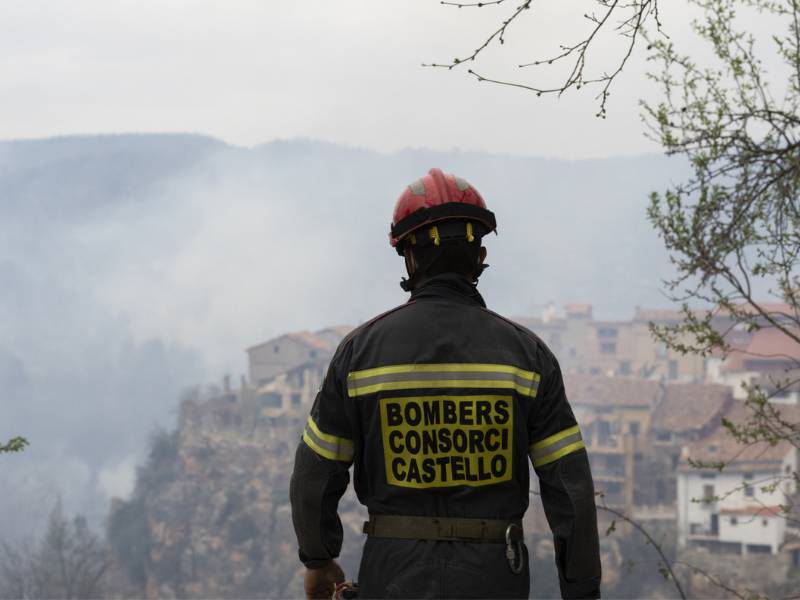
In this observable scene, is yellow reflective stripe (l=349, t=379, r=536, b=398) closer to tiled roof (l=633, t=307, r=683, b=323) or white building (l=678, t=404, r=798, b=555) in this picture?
white building (l=678, t=404, r=798, b=555)

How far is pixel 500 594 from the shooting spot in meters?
2.78

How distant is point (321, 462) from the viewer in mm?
2883

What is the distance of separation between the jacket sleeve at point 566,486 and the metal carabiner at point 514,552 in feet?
0.34

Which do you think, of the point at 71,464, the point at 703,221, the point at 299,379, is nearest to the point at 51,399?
the point at 71,464

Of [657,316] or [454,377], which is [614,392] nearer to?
[657,316]

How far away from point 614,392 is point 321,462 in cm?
6946

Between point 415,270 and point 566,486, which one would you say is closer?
point 566,486

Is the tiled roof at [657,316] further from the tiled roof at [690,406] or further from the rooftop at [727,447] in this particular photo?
the rooftop at [727,447]

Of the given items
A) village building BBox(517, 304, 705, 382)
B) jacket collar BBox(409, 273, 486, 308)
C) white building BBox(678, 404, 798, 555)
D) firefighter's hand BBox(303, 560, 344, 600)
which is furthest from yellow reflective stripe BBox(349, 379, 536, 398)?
village building BBox(517, 304, 705, 382)

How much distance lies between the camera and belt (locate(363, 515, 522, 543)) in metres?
2.79

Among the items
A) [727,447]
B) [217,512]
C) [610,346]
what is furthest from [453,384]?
[610,346]

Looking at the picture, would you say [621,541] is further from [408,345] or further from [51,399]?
[51,399]

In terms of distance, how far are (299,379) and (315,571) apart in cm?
7717

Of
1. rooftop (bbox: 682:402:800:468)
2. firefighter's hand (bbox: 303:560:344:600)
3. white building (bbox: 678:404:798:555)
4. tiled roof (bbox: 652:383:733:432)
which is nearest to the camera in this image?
firefighter's hand (bbox: 303:560:344:600)
